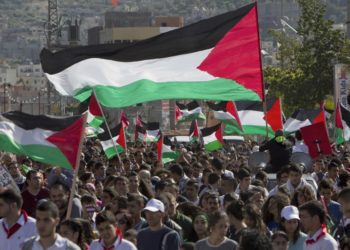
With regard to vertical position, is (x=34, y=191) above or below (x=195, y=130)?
above

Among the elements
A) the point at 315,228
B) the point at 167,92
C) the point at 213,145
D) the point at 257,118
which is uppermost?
the point at 167,92

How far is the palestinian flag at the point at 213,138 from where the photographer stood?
97.9ft

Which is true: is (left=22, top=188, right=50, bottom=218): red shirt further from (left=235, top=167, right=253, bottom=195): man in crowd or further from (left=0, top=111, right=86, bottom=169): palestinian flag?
(left=235, top=167, right=253, bottom=195): man in crowd

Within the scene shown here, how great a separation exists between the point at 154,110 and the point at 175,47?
132 meters

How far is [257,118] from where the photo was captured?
1124 inches

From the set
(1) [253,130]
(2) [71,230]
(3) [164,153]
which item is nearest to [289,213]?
(2) [71,230]

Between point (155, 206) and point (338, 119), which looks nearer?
point (155, 206)

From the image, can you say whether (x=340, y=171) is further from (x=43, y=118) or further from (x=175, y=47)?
(x=43, y=118)

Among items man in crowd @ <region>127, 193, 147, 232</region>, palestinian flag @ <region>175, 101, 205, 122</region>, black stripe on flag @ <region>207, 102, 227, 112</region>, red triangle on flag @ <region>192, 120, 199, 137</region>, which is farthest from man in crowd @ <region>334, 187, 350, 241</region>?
palestinian flag @ <region>175, 101, 205, 122</region>

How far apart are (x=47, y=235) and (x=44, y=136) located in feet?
11.9

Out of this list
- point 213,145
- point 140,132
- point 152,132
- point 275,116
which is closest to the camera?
point 275,116

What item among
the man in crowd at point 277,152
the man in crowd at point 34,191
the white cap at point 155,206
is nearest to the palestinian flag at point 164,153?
the man in crowd at point 277,152

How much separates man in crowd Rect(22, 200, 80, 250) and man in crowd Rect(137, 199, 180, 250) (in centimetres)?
157

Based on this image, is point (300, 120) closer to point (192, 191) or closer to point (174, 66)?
point (174, 66)
